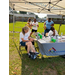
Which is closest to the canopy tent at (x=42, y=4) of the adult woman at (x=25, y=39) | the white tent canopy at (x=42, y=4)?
the white tent canopy at (x=42, y=4)

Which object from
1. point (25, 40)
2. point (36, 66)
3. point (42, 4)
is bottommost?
point (36, 66)

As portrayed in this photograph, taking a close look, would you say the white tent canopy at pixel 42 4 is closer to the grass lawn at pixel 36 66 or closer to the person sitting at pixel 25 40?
the person sitting at pixel 25 40

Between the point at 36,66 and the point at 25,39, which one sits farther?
the point at 25,39

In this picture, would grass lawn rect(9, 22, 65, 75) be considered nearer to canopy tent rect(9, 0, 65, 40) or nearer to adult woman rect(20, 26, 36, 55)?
adult woman rect(20, 26, 36, 55)

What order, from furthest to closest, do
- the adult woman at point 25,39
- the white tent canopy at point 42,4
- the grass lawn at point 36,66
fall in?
the white tent canopy at point 42,4
the adult woman at point 25,39
the grass lawn at point 36,66

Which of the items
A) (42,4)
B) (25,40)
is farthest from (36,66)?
(42,4)

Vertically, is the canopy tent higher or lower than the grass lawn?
higher

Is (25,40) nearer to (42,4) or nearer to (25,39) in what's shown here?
(25,39)

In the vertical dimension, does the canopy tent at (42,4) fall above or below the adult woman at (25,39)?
above

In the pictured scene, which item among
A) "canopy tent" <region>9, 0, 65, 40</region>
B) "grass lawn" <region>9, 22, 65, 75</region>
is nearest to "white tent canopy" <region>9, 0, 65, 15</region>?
"canopy tent" <region>9, 0, 65, 40</region>

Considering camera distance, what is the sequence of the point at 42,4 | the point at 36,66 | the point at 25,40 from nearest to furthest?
the point at 36,66 < the point at 25,40 < the point at 42,4
